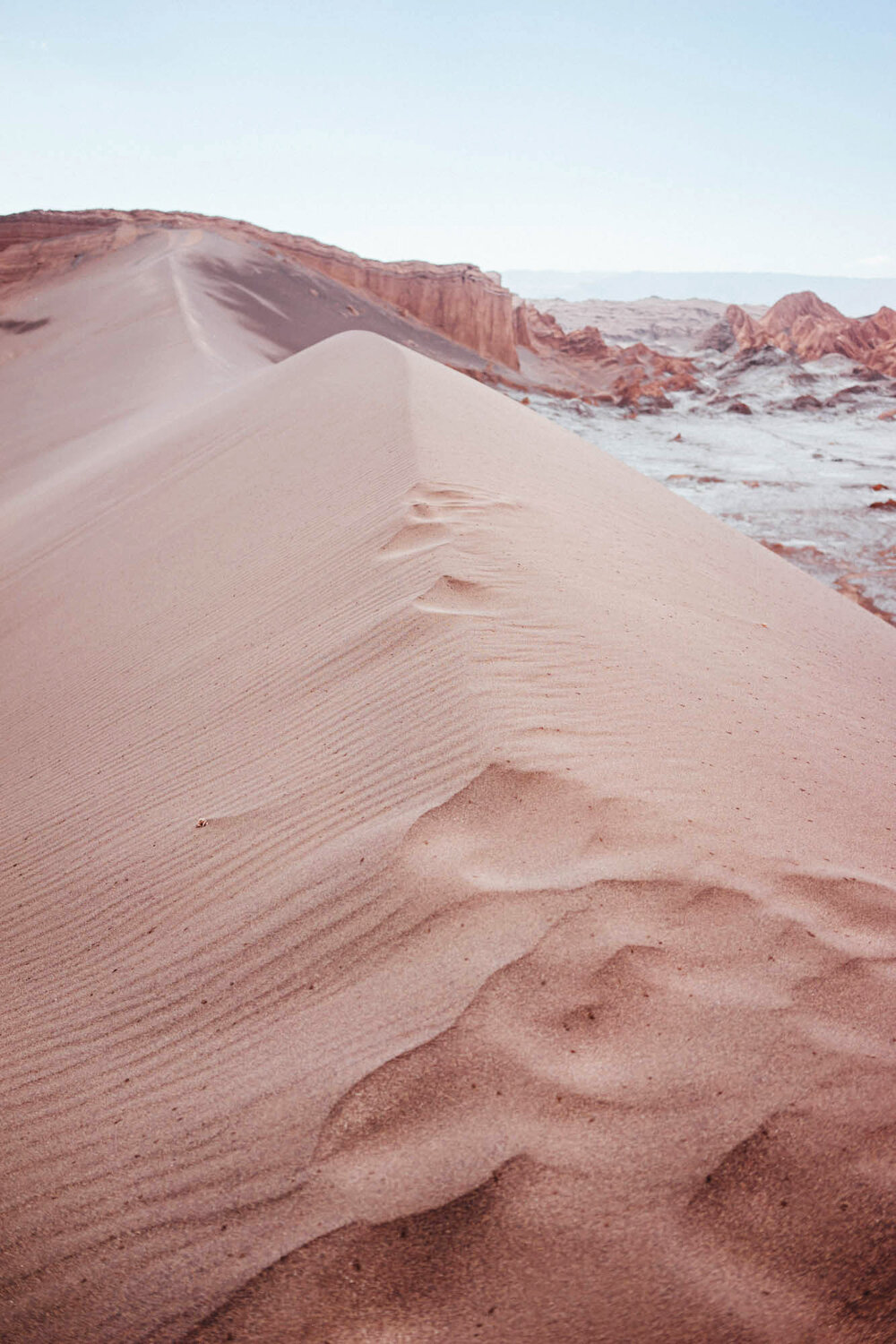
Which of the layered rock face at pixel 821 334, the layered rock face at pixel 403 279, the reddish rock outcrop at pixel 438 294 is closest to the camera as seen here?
the reddish rock outcrop at pixel 438 294

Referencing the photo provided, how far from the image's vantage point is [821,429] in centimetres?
2462

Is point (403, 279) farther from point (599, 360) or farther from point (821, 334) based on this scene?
point (821, 334)

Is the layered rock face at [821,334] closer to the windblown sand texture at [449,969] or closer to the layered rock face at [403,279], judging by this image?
the layered rock face at [403,279]

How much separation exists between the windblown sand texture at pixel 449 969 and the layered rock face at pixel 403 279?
28702mm

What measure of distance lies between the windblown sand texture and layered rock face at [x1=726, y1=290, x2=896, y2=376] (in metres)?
32.9

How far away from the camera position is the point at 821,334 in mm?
35500

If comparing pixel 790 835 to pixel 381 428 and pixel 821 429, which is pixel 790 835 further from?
pixel 821 429

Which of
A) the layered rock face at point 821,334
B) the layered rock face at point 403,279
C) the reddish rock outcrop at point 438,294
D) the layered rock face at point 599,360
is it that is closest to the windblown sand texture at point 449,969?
the reddish rock outcrop at point 438,294

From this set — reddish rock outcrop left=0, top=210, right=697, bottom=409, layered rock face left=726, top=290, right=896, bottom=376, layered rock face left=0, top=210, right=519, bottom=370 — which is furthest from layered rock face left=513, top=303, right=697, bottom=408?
layered rock face left=726, top=290, right=896, bottom=376

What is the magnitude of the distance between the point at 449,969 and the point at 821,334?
39.7 metres

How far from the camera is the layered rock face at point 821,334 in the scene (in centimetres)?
3400

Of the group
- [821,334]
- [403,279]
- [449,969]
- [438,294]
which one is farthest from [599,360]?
[449,969]

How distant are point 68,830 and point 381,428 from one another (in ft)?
15.1

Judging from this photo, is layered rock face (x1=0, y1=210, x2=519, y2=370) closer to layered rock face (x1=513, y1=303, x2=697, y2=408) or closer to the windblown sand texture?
layered rock face (x1=513, y1=303, x2=697, y2=408)
